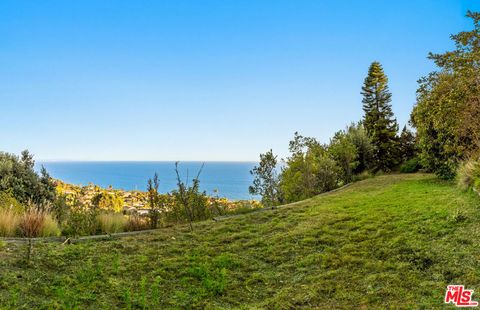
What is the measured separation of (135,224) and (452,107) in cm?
802

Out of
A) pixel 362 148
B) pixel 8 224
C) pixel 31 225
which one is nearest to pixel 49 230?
pixel 31 225

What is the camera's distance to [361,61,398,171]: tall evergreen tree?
18047mm

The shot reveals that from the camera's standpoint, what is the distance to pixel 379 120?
64.2 feet

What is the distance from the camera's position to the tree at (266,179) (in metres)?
12.3

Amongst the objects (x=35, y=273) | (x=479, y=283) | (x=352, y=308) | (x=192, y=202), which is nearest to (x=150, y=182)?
(x=192, y=202)

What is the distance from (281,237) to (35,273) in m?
3.53

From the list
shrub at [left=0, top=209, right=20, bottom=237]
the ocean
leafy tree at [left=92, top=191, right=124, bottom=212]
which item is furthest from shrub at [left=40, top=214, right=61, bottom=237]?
the ocean

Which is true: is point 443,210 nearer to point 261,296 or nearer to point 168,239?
point 261,296

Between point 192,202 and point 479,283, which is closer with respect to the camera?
point 479,283

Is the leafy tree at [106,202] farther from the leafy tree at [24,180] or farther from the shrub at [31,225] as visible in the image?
the shrub at [31,225]

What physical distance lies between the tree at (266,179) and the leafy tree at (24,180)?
6.05 m

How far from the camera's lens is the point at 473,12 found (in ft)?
31.7

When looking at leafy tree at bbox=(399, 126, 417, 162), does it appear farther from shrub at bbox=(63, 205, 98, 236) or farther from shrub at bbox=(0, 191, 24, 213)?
shrub at bbox=(0, 191, 24, 213)

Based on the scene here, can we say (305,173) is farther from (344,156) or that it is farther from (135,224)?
(135,224)
